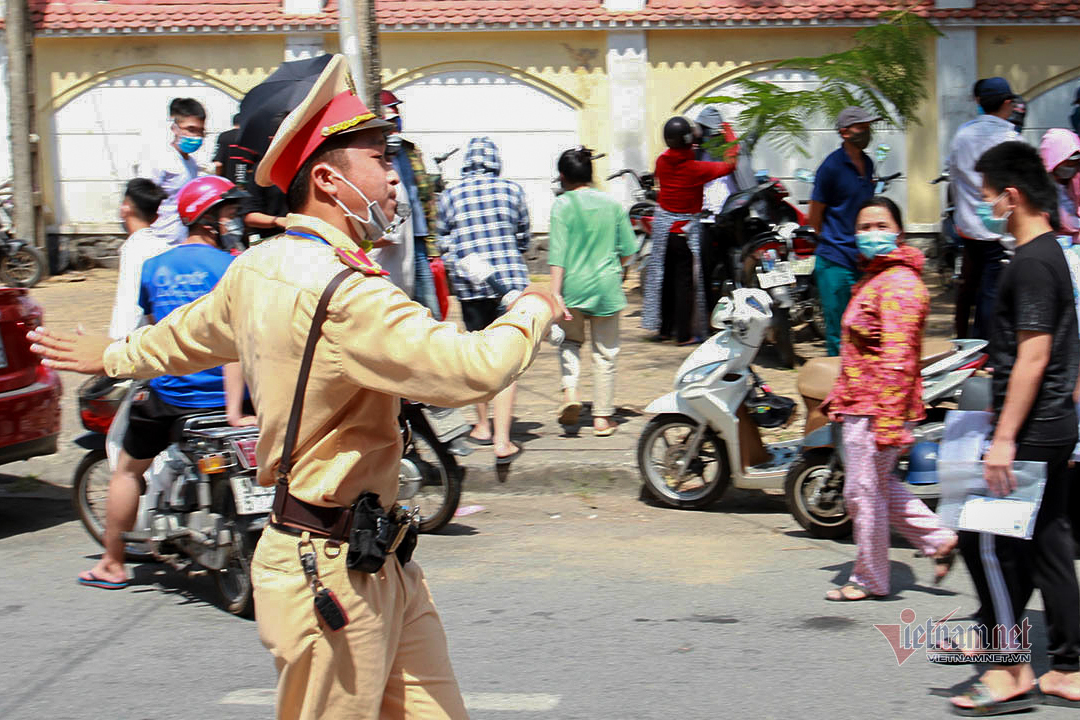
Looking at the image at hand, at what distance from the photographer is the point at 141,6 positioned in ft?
51.2

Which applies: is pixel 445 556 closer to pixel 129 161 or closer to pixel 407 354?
pixel 407 354

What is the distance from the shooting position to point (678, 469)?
23.2 ft

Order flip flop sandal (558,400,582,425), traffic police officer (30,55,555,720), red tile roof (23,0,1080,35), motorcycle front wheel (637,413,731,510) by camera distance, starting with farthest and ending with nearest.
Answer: red tile roof (23,0,1080,35)
flip flop sandal (558,400,582,425)
motorcycle front wheel (637,413,731,510)
traffic police officer (30,55,555,720)

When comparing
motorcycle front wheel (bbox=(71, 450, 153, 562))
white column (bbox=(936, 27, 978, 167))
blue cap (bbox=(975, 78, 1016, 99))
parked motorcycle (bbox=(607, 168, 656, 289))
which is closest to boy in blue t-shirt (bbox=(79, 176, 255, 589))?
motorcycle front wheel (bbox=(71, 450, 153, 562))

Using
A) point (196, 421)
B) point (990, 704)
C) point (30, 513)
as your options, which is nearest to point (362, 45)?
point (30, 513)

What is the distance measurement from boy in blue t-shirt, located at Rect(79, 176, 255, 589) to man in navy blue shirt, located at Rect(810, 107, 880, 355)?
171 inches

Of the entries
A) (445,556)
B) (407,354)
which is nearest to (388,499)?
(407,354)

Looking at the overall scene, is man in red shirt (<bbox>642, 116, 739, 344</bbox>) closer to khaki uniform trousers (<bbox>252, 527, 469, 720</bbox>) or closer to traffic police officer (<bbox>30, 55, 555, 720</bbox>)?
traffic police officer (<bbox>30, 55, 555, 720</bbox>)

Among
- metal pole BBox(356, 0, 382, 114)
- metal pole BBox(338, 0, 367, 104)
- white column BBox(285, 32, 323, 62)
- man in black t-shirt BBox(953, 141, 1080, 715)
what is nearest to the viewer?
man in black t-shirt BBox(953, 141, 1080, 715)

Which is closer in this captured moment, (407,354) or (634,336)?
(407,354)

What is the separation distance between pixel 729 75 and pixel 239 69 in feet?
19.4

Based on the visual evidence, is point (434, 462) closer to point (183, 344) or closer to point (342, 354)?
point (183, 344)

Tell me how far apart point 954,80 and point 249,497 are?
39.3ft

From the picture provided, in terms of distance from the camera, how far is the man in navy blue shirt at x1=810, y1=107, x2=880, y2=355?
861 centimetres
